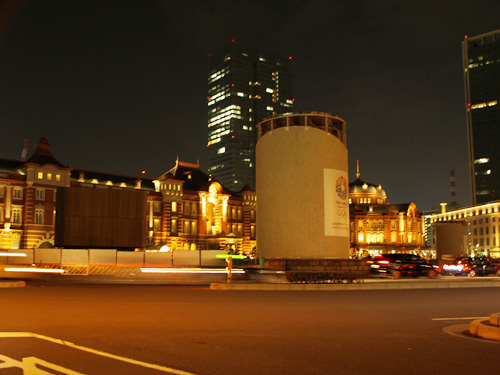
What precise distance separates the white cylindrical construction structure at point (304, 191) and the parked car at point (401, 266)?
8.62ft

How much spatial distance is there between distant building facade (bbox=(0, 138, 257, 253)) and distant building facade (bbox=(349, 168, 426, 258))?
30783 millimetres

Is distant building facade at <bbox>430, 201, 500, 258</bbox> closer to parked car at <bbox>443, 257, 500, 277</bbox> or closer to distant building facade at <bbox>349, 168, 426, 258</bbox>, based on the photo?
distant building facade at <bbox>349, 168, 426, 258</bbox>

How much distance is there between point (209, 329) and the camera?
410 inches

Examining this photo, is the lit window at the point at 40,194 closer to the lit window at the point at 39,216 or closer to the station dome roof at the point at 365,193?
the lit window at the point at 39,216

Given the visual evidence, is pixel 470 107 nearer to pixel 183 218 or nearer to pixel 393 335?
pixel 183 218

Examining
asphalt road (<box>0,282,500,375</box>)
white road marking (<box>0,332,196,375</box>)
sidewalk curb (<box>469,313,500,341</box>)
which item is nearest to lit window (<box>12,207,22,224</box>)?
asphalt road (<box>0,282,500,375</box>)

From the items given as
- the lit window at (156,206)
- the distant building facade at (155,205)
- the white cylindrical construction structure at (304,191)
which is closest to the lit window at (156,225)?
the distant building facade at (155,205)

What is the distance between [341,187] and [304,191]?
3080 mm

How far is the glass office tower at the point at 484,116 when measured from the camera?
150m

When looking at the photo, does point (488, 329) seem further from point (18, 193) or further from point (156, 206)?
point (156, 206)

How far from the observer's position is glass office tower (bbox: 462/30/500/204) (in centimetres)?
14975

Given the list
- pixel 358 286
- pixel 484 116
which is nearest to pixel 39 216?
pixel 358 286

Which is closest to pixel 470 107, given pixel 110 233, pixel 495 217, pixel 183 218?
pixel 495 217

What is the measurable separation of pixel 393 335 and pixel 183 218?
68111 millimetres
